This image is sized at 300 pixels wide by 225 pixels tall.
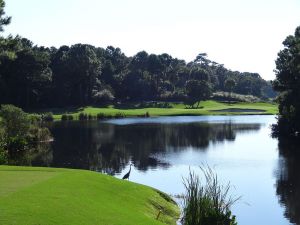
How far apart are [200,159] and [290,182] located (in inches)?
454

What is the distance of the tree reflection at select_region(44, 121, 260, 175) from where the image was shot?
1563 inches

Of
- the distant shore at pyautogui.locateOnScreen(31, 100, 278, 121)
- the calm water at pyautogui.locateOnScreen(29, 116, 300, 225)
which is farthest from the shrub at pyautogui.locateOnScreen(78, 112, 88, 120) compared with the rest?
the calm water at pyautogui.locateOnScreen(29, 116, 300, 225)

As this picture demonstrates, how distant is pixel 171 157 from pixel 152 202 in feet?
69.4

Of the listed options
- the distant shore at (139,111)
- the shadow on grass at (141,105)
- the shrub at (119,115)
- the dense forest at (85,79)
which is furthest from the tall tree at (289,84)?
the shadow on grass at (141,105)

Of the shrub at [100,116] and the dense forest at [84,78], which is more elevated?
the dense forest at [84,78]

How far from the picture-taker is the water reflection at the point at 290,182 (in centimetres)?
2393

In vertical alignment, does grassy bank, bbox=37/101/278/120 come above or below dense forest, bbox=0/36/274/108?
below

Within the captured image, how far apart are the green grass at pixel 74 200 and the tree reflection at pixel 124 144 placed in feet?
43.0

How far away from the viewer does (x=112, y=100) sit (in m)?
124

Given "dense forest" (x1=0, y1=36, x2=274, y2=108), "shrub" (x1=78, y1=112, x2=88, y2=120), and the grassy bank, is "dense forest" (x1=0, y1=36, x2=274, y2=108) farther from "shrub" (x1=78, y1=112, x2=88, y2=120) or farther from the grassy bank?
"shrub" (x1=78, y1=112, x2=88, y2=120)

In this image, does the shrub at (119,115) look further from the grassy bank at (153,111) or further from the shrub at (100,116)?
the shrub at (100,116)

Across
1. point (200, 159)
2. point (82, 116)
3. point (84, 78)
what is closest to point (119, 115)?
point (82, 116)

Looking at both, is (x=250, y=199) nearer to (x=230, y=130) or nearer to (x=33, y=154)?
(x=33, y=154)

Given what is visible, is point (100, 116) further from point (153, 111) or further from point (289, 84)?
point (289, 84)
